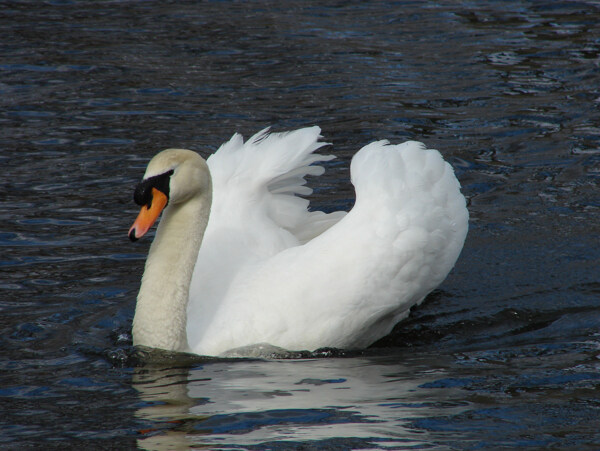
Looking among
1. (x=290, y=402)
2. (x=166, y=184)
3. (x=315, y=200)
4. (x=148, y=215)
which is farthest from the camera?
(x=315, y=200)

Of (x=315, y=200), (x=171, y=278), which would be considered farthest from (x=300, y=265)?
(x=315, y=200)

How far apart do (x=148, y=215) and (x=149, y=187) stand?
0.58ft

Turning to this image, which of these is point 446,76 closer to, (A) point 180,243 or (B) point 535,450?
(A) point 180,243

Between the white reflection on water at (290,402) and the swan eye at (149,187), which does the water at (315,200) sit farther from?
the swan eye at (149,187)

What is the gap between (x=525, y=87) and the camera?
12188mm

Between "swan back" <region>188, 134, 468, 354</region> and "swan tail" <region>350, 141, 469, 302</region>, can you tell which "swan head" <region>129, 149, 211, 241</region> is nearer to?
"swan back" <region>188, 134, 468, 354</region>

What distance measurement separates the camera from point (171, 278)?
6469 mm

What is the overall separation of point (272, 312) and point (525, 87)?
6.74 metres

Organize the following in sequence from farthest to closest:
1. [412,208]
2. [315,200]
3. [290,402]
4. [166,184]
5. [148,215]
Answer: [315,200] < [412,208] < [166,184] < [148,215] < [290,402]

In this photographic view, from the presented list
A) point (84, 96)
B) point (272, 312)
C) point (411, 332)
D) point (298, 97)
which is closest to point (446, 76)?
point (298, 97)

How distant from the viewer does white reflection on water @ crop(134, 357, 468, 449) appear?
16.9 ft

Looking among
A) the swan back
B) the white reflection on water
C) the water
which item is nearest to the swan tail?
the swan back

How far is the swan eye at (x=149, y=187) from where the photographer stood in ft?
19.8

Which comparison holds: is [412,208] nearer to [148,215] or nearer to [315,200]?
[148,215]
